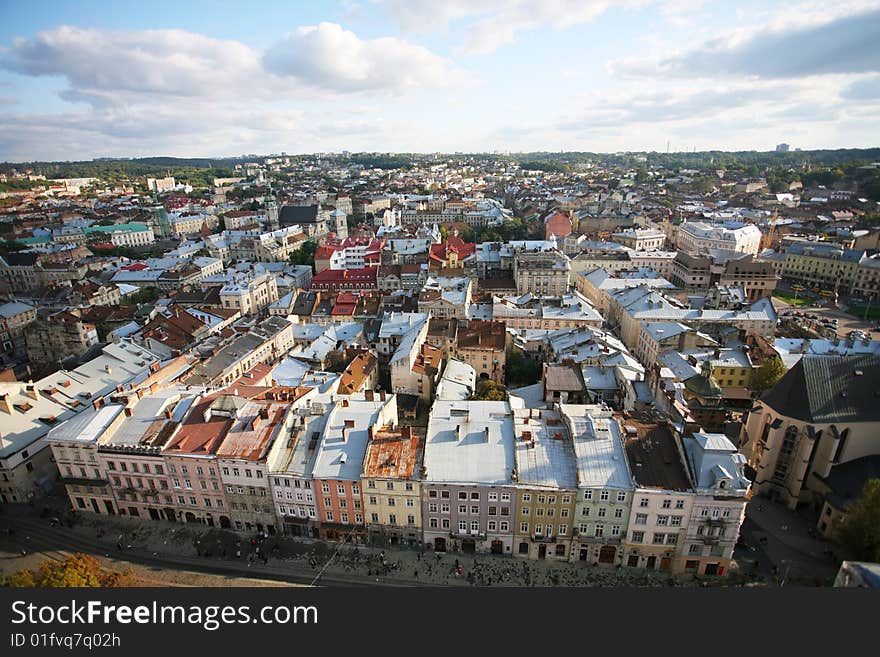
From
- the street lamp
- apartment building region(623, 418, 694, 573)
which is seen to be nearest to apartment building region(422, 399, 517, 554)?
apartment building region(623, 418, 694, 573)

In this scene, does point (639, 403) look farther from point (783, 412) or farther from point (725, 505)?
point (725, 505)

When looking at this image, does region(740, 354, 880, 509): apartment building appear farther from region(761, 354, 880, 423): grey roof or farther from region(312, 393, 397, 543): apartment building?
region(312, 393, 397, 543): apartment building

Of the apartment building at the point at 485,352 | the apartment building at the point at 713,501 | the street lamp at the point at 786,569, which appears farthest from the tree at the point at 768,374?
the apartment building at the point at 485,352

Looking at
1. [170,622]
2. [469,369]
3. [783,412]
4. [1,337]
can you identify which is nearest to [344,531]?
[170,622]

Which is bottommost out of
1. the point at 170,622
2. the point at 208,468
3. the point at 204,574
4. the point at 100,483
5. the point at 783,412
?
the point at 204,574

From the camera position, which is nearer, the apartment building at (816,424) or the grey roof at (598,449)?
the grey roof at (598,449)

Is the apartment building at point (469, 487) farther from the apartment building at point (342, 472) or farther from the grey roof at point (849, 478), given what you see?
the grey roof at point (849, 478)
